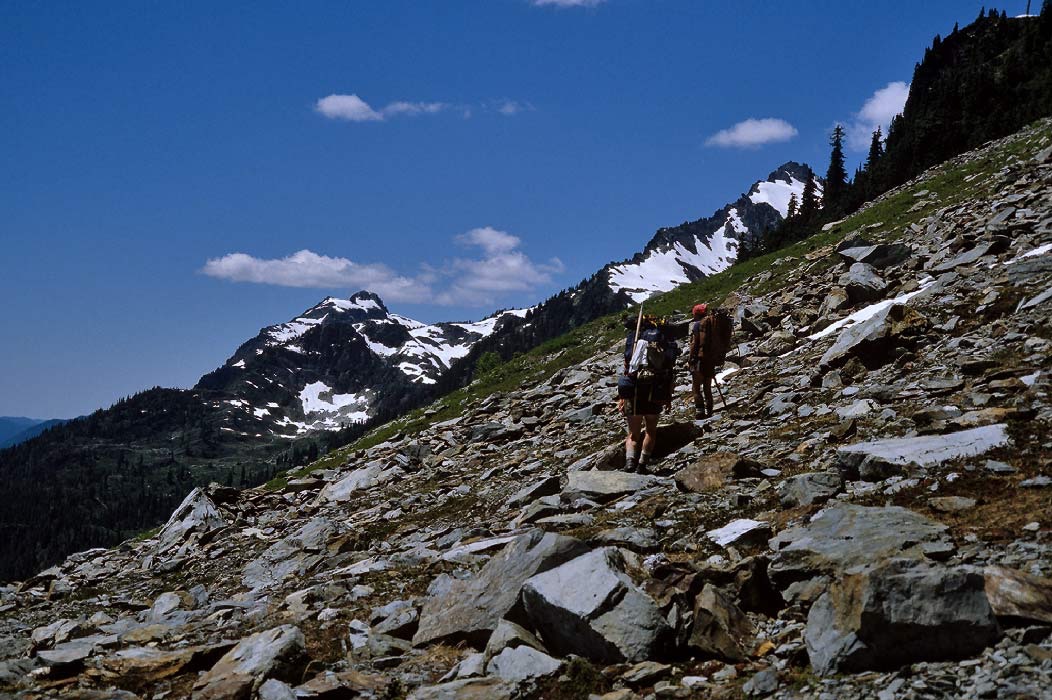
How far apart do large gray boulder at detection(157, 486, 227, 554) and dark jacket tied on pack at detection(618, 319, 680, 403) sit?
49.6ft

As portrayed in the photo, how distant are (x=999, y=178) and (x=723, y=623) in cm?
3274

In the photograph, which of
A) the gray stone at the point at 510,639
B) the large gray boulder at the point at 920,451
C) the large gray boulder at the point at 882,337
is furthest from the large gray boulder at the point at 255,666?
the large gray boulder at the point at 882,337

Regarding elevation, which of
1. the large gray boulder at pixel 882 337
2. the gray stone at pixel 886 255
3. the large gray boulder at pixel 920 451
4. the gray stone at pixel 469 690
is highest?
the gray stone at pixel 886 255

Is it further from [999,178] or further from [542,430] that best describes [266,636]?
[999,178]

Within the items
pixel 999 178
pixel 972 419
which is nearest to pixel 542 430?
pixel 972 419

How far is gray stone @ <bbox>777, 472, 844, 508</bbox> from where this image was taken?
25.6 ft

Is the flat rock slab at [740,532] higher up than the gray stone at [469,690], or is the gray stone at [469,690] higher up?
the flat rock slab at [740,532]

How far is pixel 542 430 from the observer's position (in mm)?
21438

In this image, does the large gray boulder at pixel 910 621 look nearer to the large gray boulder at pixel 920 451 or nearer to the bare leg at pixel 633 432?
the large gray boulder at pixel 920 451

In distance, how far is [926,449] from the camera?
801 centimetres

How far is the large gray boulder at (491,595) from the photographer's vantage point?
6.43 m

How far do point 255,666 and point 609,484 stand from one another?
6497 millimetres

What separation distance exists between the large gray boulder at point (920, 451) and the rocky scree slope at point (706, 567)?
0.04m

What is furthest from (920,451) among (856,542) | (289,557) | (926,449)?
(289,557)
